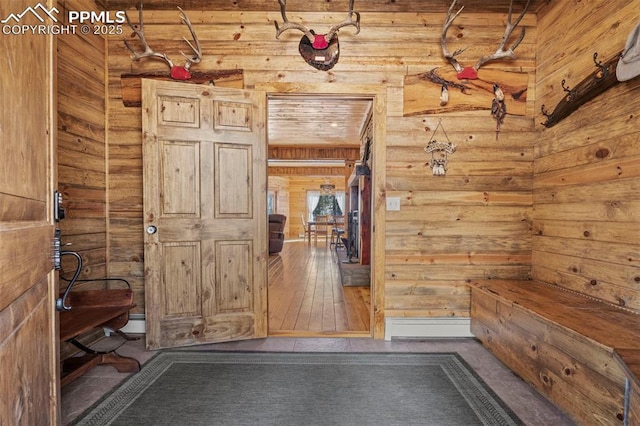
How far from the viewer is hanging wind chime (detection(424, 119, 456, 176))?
281 cm

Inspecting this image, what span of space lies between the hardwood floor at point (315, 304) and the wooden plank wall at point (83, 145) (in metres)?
1.76

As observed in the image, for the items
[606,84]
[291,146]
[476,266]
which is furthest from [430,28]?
[291,146]

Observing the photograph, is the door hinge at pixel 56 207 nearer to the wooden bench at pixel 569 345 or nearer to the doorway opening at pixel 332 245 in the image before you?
the doorway opening at pixel 332 245

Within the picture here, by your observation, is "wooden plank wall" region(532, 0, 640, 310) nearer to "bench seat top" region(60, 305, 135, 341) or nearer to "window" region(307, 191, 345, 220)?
"bench seat top" region(60, 305, 135, 341)

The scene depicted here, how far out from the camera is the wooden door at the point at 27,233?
88 centimetres

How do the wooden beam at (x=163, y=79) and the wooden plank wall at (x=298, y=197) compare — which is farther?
the wooden plank wall at (x=298, y=197)

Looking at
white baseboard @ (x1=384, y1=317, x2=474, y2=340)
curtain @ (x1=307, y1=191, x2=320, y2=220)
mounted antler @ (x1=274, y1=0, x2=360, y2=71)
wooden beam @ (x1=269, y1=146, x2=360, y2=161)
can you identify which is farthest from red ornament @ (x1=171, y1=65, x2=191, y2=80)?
curtain @ (x1=307, y1=191, x2=320, y2=220)

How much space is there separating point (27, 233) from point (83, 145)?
2044 millimetres

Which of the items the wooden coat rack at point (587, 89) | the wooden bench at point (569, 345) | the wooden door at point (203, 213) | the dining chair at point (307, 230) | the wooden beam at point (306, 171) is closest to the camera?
the wooden bench at point (569, 345)

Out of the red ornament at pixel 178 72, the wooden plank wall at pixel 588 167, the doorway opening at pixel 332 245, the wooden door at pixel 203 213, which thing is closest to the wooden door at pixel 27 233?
the wooden door at pixel 203 213

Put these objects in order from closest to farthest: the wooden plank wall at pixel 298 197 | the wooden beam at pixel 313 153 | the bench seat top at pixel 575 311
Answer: the bench seat top at pixel 575 311 < the wooden beam at pixel 313 153 < the wooden plank wall at pixel 298 197

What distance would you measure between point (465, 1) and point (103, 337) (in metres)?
4.42

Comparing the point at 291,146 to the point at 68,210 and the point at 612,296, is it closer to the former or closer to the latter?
the point at 68,210

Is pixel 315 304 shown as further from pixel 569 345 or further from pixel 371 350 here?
pixel 569 345
